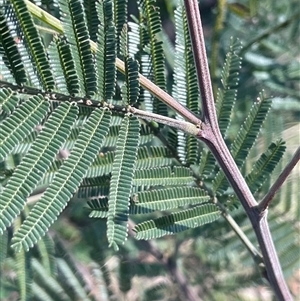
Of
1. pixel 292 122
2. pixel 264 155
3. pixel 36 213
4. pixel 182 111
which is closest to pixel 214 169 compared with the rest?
pixel 264 155

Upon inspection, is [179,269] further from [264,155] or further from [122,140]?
[122,140]

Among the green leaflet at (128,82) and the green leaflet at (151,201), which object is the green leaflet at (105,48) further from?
the green leaflet at (151,201)

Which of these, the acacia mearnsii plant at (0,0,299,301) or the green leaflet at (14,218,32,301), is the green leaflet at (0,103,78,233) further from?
the green leaflet at (14,218,32,301)

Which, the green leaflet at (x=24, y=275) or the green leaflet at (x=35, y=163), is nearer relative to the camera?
the green leaflet at (x=35, y=163)

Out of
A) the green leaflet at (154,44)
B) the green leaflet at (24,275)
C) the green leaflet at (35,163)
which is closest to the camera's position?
the green leaflet at (35,163)

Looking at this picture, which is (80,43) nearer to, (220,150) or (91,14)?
(91,14)

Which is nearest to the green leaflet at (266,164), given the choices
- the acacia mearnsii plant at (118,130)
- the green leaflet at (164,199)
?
the acacia mearnsii plant at (118,130)
